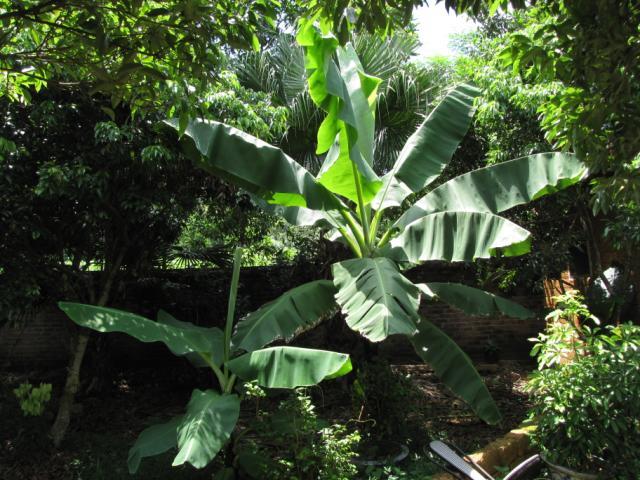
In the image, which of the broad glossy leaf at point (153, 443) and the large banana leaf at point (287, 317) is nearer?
the broad glossy leaf at point (153, 443)

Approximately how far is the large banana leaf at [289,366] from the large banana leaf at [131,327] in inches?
17.0

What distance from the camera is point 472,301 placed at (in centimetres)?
584

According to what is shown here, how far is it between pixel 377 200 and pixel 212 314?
11.8 ft

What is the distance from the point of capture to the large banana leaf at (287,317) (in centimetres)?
497

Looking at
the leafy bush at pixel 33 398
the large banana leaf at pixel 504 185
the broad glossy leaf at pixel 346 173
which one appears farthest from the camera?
the leafy bush at pixel 33 398

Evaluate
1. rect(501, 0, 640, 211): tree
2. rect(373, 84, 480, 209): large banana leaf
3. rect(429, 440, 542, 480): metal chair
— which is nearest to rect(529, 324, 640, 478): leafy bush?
rect(429, 440, 542, 480): metal chair

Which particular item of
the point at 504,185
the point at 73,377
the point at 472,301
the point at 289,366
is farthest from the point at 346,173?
the point at 73,377

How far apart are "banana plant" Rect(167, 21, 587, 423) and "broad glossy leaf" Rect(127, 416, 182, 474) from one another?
886 mm

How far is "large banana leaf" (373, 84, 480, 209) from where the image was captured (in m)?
5.99

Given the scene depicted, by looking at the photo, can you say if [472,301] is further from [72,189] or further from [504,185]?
[72,189]

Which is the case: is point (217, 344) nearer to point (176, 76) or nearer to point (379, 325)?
point (379, 325)

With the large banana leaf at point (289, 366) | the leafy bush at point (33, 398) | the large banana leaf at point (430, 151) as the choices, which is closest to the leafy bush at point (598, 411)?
the large banana leaf at point (289, 366)

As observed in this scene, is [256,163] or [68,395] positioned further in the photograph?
[68,395]

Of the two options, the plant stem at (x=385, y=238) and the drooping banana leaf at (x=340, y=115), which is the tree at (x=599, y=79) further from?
the plant stem at (x=385, y=238)
